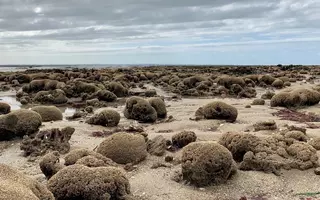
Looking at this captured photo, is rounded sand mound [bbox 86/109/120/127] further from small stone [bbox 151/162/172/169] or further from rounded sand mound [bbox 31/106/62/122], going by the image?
small stone [bbox 151/162/172/169]

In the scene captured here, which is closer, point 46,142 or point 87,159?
point 87,159

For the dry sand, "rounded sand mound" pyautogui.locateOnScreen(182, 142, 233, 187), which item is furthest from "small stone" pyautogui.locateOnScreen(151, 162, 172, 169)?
"rounded sand mound" pyautogui.locateOnScreen(182, 142, 233, 187)

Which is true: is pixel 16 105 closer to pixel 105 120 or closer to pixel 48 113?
pixel 48 113

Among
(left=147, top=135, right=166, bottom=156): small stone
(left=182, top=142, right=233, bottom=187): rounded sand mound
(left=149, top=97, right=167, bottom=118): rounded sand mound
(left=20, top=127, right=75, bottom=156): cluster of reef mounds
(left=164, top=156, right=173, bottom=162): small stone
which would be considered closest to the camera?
(left=182, top=142, right=233, bottom=187): rounded sand mound

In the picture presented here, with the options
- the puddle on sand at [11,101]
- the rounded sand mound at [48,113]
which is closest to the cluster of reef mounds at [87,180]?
the rounded sand mound at [48,113]

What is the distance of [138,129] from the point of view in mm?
12273

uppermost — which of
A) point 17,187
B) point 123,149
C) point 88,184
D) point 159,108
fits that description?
point 17,187

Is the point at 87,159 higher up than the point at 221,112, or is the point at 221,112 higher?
the point at 87,159

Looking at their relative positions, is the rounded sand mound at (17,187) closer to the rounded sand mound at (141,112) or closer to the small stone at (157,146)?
the small stone at (157,146)

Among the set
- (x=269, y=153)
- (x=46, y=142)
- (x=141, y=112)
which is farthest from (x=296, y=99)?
(x=46, y=142)

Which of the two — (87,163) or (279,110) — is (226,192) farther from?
(279,110)

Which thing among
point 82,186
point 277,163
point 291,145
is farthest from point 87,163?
point 291,145

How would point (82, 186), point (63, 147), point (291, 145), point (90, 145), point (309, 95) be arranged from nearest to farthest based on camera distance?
point (82, 186) < point (291, 145) < point (63, 147) < point (90, 145) < point (309, 95)

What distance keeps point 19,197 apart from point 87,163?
2.98m
